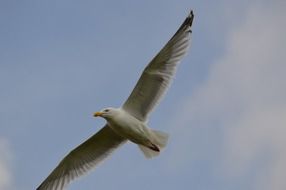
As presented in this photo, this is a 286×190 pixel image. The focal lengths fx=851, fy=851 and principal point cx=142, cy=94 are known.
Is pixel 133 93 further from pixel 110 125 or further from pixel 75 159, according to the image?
pixel 75 159

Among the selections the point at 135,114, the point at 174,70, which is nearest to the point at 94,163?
the point at 135,114

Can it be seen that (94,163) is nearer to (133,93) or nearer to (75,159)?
(75,159)

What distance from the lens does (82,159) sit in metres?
17.5

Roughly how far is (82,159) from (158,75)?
2571 millimetres

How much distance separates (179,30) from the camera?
633 inches

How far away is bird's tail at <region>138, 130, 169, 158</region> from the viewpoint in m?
16.3

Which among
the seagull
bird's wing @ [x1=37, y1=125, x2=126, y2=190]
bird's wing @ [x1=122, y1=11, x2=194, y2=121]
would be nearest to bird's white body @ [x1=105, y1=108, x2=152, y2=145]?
the seagull

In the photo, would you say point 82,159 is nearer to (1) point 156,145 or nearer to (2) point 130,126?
(2) point 130,126

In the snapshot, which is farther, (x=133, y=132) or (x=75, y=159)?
(x=75, y=159)

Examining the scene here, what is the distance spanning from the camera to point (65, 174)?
17516 millimetres

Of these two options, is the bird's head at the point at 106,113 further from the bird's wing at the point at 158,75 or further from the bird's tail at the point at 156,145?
the bird's tail at the point at 156,145

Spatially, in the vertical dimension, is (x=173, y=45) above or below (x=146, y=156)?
above

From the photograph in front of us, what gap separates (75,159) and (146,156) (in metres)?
1.69

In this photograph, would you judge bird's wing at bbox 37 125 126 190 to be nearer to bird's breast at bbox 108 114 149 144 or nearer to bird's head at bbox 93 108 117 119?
bird's head at bbox 93 108 117 119
